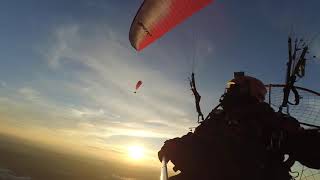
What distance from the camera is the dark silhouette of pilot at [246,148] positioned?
4637mm

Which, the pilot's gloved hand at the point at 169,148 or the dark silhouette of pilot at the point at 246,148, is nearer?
the dark silhouette of pilot at the point at 246,148

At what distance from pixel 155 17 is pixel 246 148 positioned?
36.1ft

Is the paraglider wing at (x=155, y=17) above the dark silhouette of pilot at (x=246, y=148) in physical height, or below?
above

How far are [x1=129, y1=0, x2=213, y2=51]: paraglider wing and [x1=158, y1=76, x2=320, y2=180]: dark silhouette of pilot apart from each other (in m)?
7.39

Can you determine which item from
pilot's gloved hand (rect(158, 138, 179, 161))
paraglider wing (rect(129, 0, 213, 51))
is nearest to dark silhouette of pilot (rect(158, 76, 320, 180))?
pilot's gloved hand (rect(158, 138, 179, 161))

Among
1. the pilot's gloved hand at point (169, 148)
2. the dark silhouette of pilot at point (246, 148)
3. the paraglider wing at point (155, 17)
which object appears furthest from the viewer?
the paraglider wing at point (155, 17)

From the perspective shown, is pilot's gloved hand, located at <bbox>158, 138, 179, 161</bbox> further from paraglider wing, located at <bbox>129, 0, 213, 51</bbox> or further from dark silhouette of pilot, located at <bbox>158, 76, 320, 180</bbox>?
paraglider wing, located at <bbox>129, 0, 213, 51</bbox>

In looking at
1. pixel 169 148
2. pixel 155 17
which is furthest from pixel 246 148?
pixel 155 17

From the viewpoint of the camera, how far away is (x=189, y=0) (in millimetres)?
12055

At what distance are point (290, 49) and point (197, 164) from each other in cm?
520

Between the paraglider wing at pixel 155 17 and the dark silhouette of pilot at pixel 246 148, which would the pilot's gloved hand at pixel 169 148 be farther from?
the paraglider wing at pixel 155 17

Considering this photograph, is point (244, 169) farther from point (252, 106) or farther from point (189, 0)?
point (189, 0)

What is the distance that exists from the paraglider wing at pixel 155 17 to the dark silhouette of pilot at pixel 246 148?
24.3ft

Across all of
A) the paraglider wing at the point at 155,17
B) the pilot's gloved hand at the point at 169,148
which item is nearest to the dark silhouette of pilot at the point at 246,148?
the pilot's gloved hand at the point at 169,148
